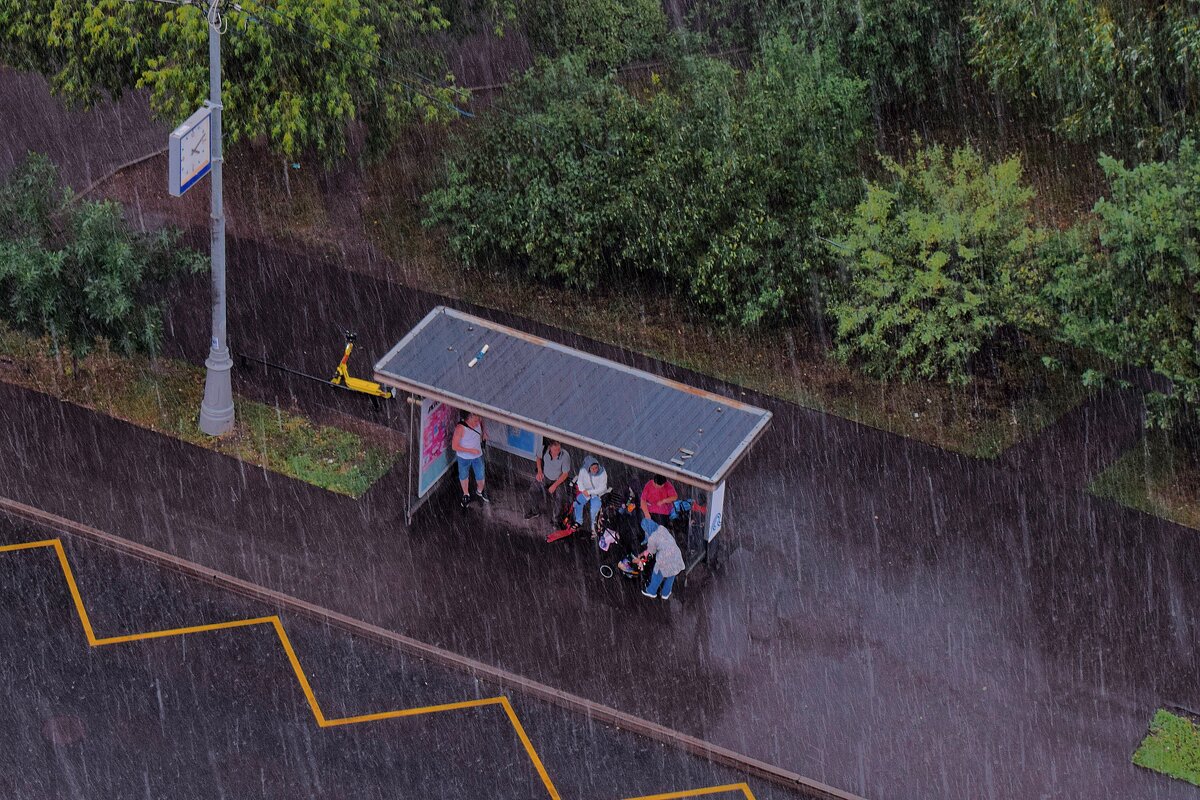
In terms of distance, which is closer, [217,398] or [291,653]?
[291,653]

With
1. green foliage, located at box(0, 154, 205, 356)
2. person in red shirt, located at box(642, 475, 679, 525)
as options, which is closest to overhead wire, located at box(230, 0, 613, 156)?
green foliage, located at box(0, 154, 205, 356)

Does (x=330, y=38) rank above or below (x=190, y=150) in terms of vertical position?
above

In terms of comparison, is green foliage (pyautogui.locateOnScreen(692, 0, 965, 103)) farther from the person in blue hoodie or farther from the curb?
the curb

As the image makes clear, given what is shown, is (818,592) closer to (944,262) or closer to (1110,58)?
(944,262)

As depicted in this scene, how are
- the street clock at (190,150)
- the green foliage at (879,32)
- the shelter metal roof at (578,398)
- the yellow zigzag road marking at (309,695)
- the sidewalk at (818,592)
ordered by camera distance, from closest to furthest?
the yellow zigzag road marking at (309,695) → the sidewalk at (818,592) → the shelter metal roof at (578,398) → the street clock at (190,150) → the green foliage at (879,32)

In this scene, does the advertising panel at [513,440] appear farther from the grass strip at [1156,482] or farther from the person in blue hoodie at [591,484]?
the grass strip at [1156,482]

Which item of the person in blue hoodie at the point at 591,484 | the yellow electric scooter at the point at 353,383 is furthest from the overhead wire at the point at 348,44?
the person in blue hoodie at the point at 591,484

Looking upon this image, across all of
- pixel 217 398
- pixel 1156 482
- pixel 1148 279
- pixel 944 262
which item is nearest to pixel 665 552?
pixel 944 262
